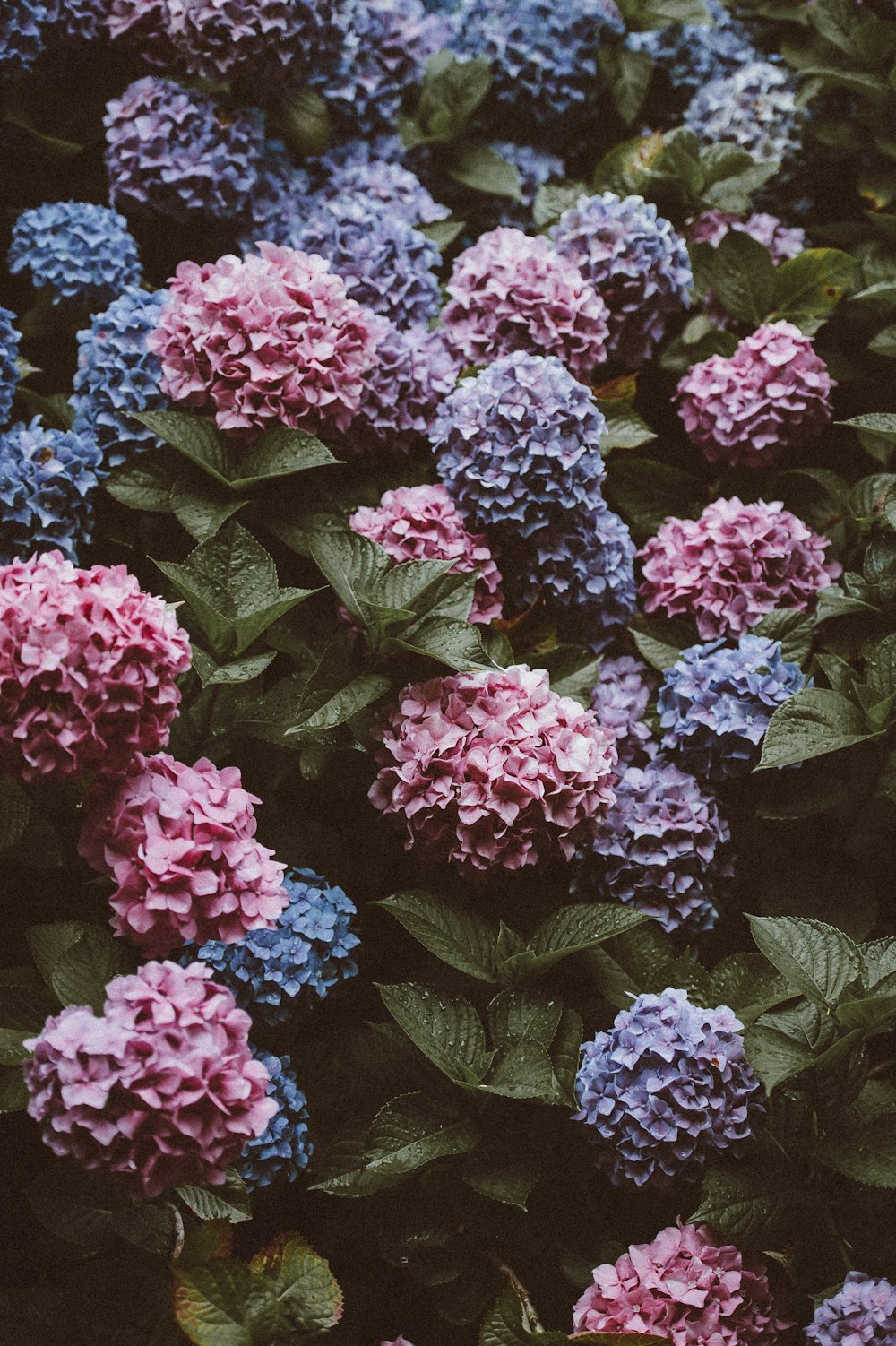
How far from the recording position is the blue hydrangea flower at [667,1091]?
133 centimetres

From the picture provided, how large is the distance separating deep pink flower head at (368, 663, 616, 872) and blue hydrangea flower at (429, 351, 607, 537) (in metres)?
0.28

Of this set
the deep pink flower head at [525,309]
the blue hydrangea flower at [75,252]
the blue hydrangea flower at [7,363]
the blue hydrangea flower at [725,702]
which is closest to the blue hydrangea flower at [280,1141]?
the blue hydrangea flower at [725,702]

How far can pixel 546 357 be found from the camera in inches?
68.1

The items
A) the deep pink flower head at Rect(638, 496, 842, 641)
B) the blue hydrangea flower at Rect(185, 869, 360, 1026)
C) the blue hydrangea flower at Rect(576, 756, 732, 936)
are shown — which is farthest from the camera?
the deep pink flower head at Rect(638, 496, 842, 641)

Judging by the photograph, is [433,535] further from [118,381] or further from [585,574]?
[118,381]

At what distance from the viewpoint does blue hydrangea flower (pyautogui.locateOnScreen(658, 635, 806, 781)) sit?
159 cm

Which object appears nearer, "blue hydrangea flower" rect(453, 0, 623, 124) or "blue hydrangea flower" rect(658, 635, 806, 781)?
"blue hydrangea flower" rect(658, 635, 806, 781)

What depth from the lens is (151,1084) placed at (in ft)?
3.40

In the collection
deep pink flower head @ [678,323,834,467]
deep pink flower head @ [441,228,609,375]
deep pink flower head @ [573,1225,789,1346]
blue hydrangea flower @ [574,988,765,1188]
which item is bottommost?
deep pink flower head @ [573,1225,789,1346]

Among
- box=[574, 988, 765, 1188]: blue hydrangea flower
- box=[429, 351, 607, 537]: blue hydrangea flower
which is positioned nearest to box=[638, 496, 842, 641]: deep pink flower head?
box=[429, 351, 607, 537]: blue hydrangea flower

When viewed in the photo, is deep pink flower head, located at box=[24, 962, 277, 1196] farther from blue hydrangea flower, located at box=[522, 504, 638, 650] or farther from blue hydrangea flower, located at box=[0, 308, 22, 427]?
blue hydrangea flower, located at box=[0, 308, 22, 427]

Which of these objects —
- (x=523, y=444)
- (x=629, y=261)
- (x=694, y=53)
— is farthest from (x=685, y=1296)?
(x=694, y=53)

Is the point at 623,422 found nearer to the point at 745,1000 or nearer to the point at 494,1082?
the point at 745,1000

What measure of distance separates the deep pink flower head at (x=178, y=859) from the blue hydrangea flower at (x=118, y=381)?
25.6 inches
